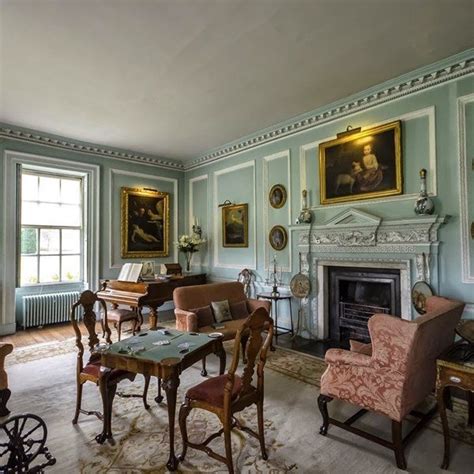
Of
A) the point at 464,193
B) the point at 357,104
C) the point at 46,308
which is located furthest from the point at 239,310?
the point at 46,308

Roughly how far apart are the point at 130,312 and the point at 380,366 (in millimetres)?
3749

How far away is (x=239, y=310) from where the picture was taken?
4523mm

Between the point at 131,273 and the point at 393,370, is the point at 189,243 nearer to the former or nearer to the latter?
the point at 131,273

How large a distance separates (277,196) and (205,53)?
2726 mm

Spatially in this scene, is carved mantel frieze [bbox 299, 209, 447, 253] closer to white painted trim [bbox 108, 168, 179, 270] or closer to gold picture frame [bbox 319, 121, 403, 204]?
gold picture frame [bbox 319, 121, 403, 204]

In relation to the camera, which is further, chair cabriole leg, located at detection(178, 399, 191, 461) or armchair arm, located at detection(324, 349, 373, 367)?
armchair arm, located at detection(324, 349, 373, 367)

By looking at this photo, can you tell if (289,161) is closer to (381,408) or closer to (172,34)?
(172,34)

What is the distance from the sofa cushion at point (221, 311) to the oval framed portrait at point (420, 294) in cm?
234

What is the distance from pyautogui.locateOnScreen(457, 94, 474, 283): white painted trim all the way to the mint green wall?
0.04 metres

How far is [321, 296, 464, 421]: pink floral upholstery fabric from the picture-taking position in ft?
6.93

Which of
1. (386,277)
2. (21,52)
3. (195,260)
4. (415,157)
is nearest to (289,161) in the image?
(415,157)

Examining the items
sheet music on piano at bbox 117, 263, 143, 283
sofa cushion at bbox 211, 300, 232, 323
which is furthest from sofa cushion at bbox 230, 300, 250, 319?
sheet music on piano at bbox 117, 263, 143, 283

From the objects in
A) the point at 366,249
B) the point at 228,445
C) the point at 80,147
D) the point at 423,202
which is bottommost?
the point at 228,445

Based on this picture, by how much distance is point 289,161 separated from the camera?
17.7 ft
